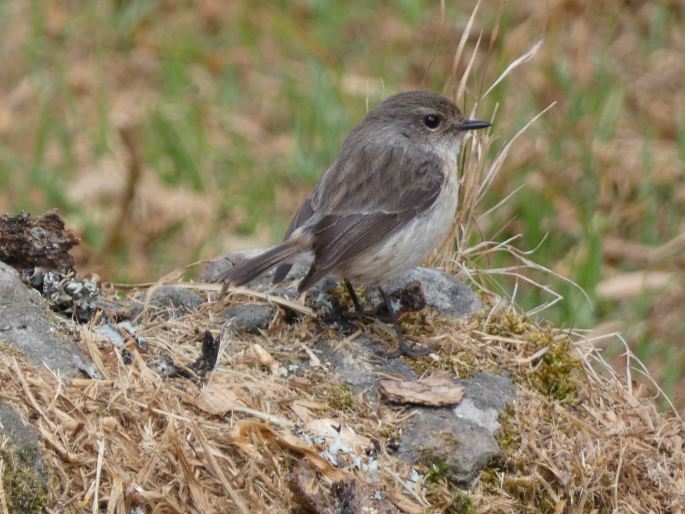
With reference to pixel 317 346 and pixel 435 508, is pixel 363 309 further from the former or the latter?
pixel 435 508

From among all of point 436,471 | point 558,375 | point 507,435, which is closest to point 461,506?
point 436,471

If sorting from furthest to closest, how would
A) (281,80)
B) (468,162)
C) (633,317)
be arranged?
(281,80), (633,317), (468,162)

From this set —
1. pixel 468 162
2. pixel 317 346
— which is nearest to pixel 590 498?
pixel 317 346

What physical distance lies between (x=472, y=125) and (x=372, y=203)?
74 centimetres

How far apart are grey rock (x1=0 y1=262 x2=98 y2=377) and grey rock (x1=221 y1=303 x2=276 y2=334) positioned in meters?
0.78

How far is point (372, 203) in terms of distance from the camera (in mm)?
5602

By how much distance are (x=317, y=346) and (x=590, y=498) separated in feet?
4.21

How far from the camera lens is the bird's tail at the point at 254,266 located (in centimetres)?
499

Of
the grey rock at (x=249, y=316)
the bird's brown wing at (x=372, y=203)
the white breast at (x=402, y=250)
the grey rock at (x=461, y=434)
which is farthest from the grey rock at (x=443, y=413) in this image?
the bird's brown wing at (x=372, y=203)

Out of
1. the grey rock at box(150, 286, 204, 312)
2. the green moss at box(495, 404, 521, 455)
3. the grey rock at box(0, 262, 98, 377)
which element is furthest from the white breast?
the grey rock at box(0, 262, 98, 377)

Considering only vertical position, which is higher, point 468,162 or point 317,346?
point 468,162

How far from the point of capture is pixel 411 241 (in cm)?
541

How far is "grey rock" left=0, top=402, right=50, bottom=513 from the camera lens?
366 centimetres

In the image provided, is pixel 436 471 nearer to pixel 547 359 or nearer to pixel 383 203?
pixel 547 359
